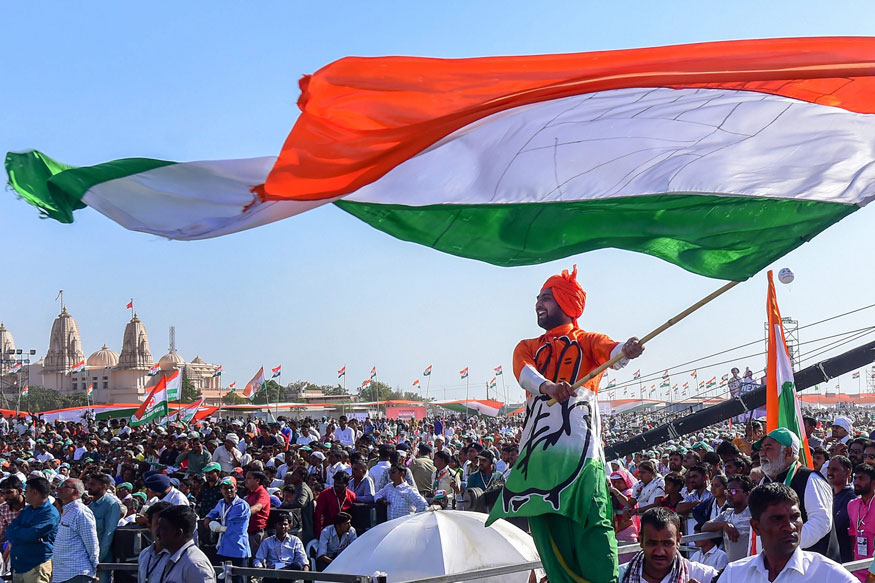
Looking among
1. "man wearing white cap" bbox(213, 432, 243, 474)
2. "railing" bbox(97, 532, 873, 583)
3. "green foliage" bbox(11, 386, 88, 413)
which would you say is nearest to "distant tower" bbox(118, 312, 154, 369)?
"green foliage" bbox(11, 386, 88, 413)

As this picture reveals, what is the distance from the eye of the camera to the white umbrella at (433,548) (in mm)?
8367

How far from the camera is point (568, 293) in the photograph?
5.57 meters

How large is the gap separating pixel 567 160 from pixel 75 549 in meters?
5.47

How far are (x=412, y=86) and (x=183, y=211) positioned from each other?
4.49ft

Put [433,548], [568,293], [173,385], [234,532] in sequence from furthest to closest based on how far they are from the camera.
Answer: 1. [173,385]
2. [234,532]
3. [433,548]
4. [568,293]

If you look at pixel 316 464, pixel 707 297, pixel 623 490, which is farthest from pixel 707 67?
pixel 316 464

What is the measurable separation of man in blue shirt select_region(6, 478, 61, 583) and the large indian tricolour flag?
3864 millimetres

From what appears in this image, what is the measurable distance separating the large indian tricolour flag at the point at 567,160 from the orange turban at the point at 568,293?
36 cm

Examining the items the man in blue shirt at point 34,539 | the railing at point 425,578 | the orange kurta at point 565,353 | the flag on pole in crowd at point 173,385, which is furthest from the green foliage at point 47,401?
the orange kurta at point 565,353

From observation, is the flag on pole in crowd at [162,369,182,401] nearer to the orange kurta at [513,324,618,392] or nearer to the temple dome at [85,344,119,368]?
the orange kurta at [513,324,618,392]

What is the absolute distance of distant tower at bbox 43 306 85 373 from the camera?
481 feet

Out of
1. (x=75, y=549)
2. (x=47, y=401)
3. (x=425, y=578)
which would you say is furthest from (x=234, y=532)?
(x=47, y=401)

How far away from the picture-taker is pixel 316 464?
13.9m

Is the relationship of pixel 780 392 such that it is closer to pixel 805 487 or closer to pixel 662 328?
pixel 805 487
